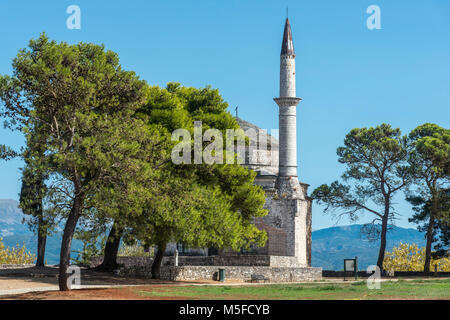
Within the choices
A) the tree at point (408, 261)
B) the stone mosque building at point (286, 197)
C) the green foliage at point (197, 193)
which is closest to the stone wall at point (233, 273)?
the green foliage at point (197, 193)

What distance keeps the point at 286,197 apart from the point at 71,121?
29383 mm

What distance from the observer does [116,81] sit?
84.4 feet

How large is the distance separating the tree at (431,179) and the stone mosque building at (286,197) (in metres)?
9.78

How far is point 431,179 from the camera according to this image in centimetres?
5269

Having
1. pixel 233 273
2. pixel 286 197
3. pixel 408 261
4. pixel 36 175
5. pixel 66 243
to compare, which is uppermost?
pixel 286 197

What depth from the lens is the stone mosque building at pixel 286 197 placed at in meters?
50.2

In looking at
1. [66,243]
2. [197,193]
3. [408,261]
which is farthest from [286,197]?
[66,243]

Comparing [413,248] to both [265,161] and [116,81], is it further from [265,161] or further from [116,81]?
[116,81]

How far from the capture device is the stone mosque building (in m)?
50.2

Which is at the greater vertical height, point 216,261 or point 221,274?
point 216,261

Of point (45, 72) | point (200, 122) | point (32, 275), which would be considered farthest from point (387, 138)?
point (45, 72)

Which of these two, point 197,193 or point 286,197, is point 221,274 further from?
point 286,197
